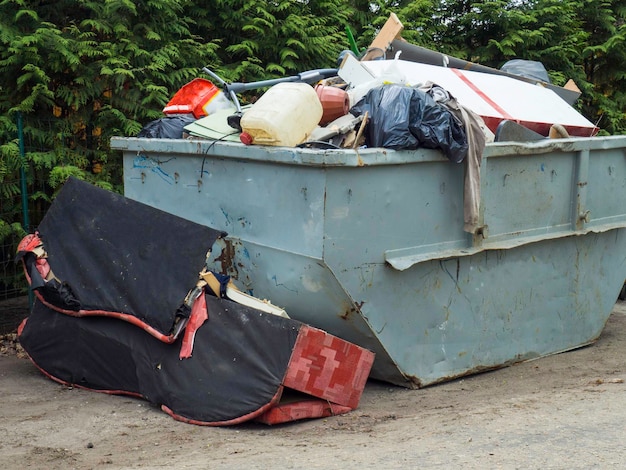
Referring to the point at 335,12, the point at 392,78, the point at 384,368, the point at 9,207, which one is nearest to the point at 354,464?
the point at 384,368

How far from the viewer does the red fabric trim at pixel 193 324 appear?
432 centimetres

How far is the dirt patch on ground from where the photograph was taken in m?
3.59

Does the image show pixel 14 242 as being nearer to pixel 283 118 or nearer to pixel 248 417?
pixel 283 118

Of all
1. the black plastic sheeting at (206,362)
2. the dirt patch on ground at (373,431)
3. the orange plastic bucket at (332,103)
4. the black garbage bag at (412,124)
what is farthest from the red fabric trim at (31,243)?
the black garbage bag at (412,124)

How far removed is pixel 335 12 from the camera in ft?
26.4

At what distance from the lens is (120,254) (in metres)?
4.72

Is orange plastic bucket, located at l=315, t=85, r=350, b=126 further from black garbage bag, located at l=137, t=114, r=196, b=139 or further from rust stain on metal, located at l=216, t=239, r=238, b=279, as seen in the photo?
black garbage bag, located at l=137, t=114, r=196, b=139

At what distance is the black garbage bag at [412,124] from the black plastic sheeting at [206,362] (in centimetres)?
117

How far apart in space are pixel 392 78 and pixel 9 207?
314 cm

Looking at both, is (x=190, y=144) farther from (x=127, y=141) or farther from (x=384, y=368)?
(x=384, y=368)

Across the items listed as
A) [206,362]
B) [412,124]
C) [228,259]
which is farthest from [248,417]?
[412,124]

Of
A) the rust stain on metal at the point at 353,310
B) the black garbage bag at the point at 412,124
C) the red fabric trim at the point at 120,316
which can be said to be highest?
the black garbage bag at the point at 412,124

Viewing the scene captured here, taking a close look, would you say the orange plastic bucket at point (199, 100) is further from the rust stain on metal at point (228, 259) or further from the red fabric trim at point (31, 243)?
the red fabric trim at point (31, 243)

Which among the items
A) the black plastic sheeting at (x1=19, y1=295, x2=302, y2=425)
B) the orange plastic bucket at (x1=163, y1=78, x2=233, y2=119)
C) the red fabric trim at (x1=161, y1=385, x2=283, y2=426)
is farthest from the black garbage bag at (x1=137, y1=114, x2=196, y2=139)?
the red fabric trim at (x1=161, y1=385, x2=283, y2=426)
